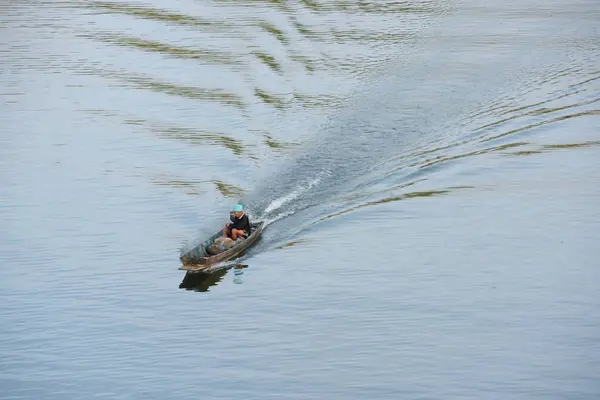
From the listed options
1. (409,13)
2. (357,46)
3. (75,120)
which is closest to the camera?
(75,120)

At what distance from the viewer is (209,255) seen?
27.1m

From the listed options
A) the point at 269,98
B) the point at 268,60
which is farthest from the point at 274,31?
the point at 269,98

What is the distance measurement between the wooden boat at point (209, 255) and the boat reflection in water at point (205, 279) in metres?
0.24

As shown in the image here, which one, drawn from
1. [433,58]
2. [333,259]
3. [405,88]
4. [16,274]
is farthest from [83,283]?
[433,58]

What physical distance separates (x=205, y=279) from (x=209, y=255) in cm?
76

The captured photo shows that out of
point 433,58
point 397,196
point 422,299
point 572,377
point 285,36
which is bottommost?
point 572,377

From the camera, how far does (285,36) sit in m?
47.8

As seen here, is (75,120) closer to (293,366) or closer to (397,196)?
(397,196)

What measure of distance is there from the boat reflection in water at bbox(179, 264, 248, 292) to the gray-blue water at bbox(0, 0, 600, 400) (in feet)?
0.20

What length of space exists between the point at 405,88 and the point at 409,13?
39.5 feet

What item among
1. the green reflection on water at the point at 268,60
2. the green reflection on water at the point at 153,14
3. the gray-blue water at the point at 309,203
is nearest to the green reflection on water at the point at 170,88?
the gray-blue water at the point at 309,203

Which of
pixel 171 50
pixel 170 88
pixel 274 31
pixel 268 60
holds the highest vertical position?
pixel 274 31

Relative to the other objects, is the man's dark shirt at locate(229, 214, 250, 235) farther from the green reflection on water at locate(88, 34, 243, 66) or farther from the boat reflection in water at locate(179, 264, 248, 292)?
the green reflection on water at locate(88, 34, 243, 66)

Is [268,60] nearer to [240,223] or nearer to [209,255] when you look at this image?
[240,223]
